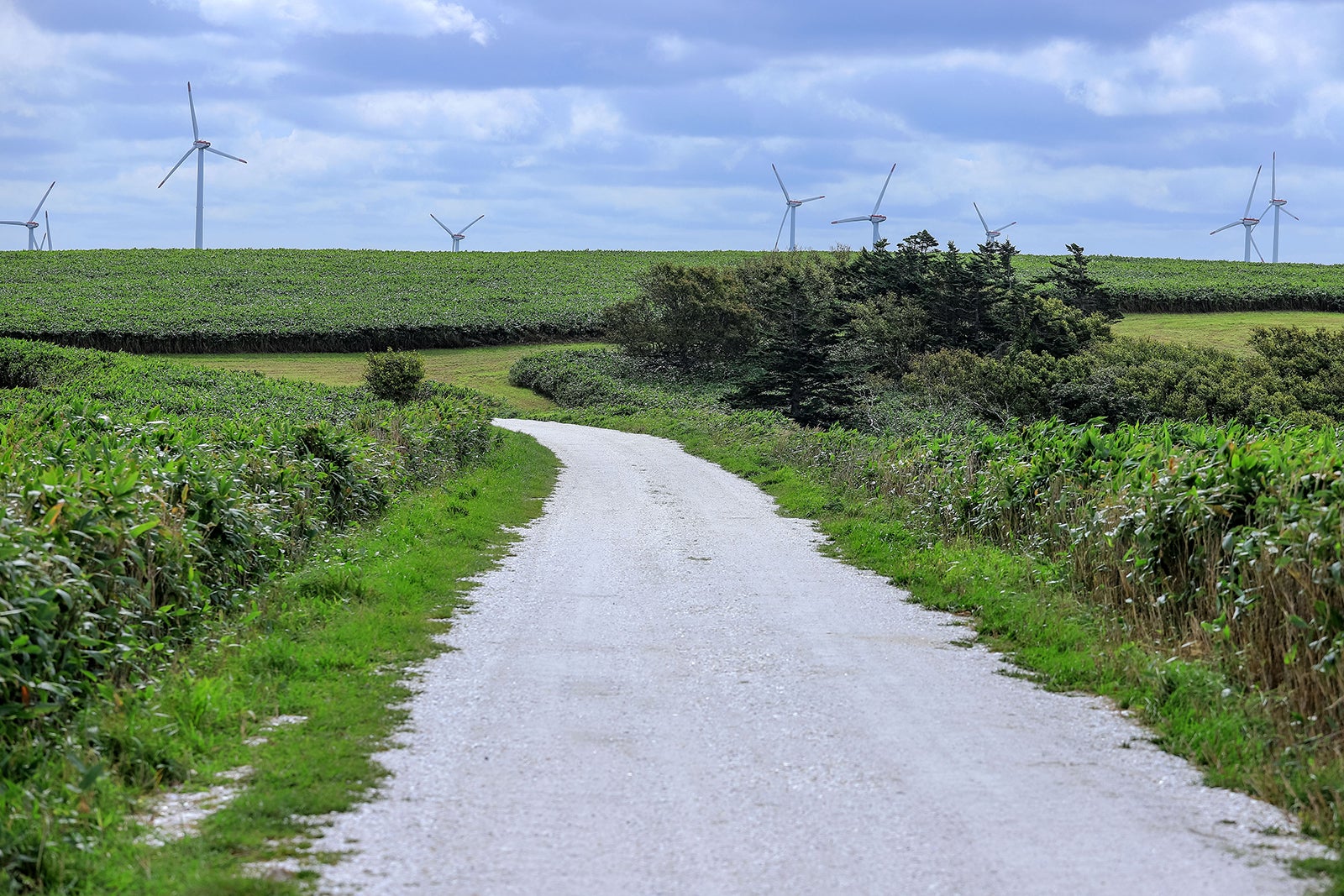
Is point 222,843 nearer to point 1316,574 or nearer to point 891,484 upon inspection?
point 1316,574

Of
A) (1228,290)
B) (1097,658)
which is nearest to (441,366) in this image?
(1228,290)

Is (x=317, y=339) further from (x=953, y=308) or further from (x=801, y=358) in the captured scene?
(x=953, y=308)

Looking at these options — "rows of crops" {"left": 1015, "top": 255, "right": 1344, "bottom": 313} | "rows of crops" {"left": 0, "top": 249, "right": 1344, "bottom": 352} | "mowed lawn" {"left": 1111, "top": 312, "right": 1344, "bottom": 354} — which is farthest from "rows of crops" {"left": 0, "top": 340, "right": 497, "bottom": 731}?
"rows of crops" {"left": 1015, "top": 255, "right": 1344, "bottom": 313}

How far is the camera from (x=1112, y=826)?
5488mm

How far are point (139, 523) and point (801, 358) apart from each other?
40201mm

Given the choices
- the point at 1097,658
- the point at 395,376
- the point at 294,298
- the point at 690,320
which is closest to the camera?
the point at 1097,658

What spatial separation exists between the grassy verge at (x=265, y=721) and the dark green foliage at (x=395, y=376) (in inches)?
1216

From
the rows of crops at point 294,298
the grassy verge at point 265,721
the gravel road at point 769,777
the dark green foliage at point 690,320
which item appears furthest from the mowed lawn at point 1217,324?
the grassy verge at point 265,721

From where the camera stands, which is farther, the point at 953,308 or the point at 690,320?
the point at 690,320

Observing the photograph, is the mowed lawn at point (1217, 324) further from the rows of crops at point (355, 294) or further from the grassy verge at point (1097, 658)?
the grassy verge at point (1097, 658)

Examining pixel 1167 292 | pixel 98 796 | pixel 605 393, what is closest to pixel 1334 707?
pixel 98 796

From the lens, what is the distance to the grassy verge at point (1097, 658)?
6.00 m

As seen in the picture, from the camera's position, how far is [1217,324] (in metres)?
76.2

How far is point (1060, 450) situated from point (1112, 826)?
27.1ft
